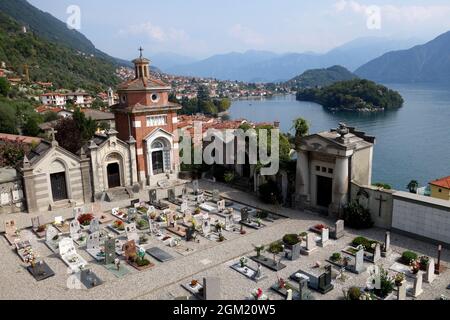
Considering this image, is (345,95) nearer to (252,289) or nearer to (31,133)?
(31,133)

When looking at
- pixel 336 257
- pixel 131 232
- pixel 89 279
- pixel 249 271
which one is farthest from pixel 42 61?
pixel 336 257

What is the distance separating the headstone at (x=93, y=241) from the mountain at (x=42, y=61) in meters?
93.1

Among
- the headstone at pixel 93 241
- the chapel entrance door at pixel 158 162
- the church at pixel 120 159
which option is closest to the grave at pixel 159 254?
the headstone at pixel 93 241

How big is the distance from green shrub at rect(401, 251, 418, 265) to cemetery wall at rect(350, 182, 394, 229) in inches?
127

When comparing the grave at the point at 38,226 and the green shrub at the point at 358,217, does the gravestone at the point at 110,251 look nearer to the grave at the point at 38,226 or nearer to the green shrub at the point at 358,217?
the grave at the point at 38,226

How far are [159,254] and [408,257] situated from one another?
10.3 m

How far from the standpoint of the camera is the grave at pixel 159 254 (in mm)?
16031

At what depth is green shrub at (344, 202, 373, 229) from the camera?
61.2ft

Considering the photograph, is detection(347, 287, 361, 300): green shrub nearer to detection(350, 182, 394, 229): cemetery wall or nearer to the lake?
detection(350, 182, 394, 229): cemetery wall

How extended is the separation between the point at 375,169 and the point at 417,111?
7092 centimetres

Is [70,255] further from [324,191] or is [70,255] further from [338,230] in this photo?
[324,191]

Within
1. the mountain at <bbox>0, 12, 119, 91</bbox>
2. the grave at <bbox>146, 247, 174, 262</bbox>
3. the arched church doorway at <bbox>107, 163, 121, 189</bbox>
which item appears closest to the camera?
the grave at <bbox>146, 247, 174, 262</bbox>

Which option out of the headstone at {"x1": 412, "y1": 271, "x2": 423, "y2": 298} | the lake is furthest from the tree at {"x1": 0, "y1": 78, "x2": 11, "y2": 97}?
the headstone at {"x1": 412, "y1": 271, "x2": 423, "y2": 298}
